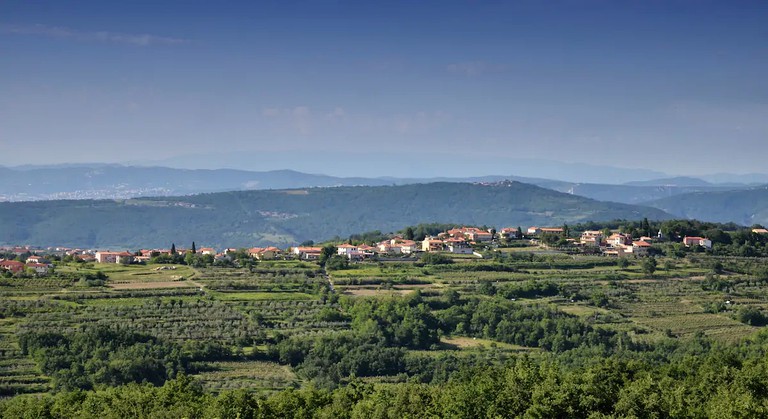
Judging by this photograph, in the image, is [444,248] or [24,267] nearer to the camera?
[24,267]

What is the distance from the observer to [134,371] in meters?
51.6

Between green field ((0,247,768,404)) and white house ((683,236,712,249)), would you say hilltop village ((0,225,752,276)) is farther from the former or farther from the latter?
green field ((0,247,768,404))

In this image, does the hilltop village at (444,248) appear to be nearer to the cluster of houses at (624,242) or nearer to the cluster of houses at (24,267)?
the cluster of houses at (624,242)

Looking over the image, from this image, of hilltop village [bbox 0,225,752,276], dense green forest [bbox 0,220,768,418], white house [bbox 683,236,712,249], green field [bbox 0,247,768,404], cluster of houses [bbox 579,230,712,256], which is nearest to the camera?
dense green forest [bbox 0,220,768,418]

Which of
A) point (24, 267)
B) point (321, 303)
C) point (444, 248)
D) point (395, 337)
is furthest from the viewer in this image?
point (444, 248)

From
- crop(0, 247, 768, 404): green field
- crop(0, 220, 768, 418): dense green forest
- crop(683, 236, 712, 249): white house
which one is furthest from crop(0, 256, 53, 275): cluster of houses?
crop(683, 236, 712, 249): white house

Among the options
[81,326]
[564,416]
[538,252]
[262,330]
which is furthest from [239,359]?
[538,252]

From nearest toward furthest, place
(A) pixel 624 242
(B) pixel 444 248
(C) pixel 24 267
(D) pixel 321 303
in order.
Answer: (D) pixel 321 303 → (C) pixel 24 267 → (A) pixel 624 242 → (B) pixel 444 248

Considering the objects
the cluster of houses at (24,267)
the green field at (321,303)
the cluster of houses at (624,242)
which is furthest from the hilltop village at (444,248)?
the green field at (321,303)

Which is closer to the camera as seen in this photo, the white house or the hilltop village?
the hilltop village

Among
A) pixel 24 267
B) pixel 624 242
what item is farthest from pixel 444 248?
pixel 24 267

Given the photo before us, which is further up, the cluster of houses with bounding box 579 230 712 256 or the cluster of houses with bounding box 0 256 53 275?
the cluster of houses with bounding box 579 230 712 256

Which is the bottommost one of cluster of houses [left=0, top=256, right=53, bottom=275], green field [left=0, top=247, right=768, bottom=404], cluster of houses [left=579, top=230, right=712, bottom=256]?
green field [left=0, top=247, right=768, bottom=404]

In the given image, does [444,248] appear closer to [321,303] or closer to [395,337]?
[321,303]
